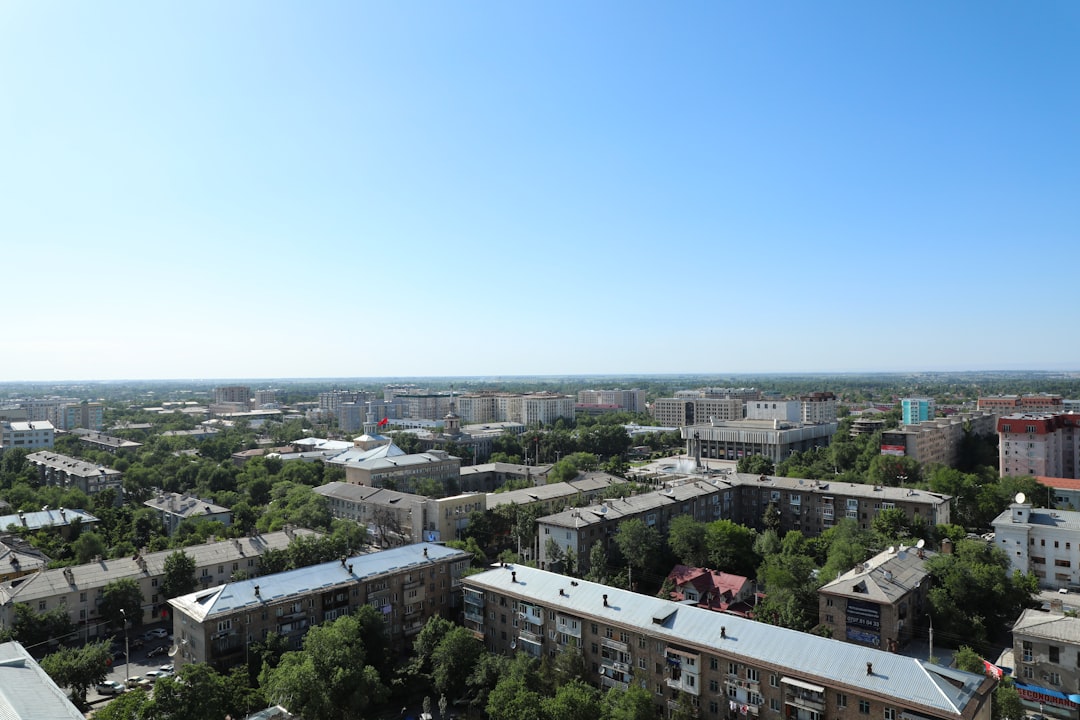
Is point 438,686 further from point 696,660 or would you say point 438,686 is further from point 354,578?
point 696,660

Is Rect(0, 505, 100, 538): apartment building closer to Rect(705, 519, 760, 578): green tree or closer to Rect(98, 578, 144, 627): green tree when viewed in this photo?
Rect(98, 578, 144, 627): green tree

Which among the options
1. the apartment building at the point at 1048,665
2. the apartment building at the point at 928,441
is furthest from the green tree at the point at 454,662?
the apartment building at the point at 928,441

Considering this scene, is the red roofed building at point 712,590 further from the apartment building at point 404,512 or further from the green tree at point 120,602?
the green tree at point 120,602

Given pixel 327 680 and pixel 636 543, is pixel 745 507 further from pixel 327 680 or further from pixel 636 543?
pixel 327 680

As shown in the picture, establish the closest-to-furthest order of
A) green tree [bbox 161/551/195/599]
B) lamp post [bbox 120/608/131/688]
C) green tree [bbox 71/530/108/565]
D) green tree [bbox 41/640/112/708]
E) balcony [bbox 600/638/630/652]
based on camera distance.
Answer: green tree [bbox 41/640/112/708]
balcony [bbox 600/638/630/652]
lamp post [bbox 120/608/131/688]
green tree [bbox 161/551/195/599]
green tree [bbox 71/530/108/565]

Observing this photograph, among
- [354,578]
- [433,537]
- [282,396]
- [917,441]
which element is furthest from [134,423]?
[917,441]

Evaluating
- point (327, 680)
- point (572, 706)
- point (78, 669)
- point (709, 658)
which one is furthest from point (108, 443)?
point (709, 658)

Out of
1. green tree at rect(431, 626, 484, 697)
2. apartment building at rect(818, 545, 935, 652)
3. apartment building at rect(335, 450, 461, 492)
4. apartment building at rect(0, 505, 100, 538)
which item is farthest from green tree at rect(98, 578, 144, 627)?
apartment building at rect(818, 545, 935, 652)
